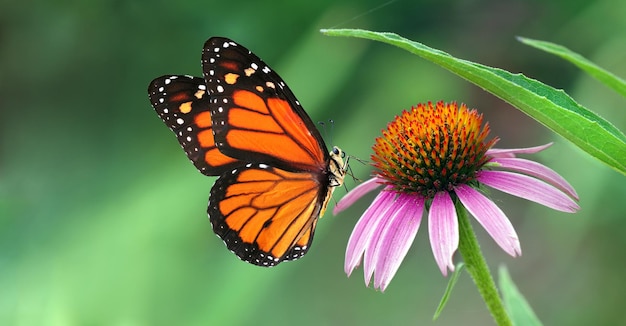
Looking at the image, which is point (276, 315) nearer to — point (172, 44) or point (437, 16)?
point (172, 44)

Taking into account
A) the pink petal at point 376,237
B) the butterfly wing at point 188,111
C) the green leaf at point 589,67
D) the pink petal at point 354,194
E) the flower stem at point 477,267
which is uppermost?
the butterfly wing at point 188,111

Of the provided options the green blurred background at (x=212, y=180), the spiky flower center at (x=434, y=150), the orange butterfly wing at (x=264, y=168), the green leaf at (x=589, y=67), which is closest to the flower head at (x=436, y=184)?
the spiky flower center at (x=434, y=150)

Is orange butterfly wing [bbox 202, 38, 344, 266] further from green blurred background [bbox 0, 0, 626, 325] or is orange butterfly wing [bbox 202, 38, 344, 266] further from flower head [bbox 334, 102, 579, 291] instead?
green blurred background [bbox 0, 0, 626, 325]

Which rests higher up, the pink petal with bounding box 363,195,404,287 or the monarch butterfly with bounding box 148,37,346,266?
the monarch butterfly with bounding box 148,37,346,266

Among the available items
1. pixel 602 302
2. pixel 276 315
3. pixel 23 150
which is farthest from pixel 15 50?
pixel 602 302

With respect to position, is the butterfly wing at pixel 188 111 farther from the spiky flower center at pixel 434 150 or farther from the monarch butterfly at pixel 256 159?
the spiky flower center at pixel 434 150

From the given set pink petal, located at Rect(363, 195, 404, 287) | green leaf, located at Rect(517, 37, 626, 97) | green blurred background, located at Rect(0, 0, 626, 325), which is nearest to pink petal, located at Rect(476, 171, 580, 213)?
pink petal, located at Rect(363, 195, 404, 287)

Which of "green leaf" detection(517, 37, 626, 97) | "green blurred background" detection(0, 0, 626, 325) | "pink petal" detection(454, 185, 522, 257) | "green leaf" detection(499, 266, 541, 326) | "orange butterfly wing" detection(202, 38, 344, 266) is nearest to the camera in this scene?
"green leaf" detection(517, 37, 626, 97)
